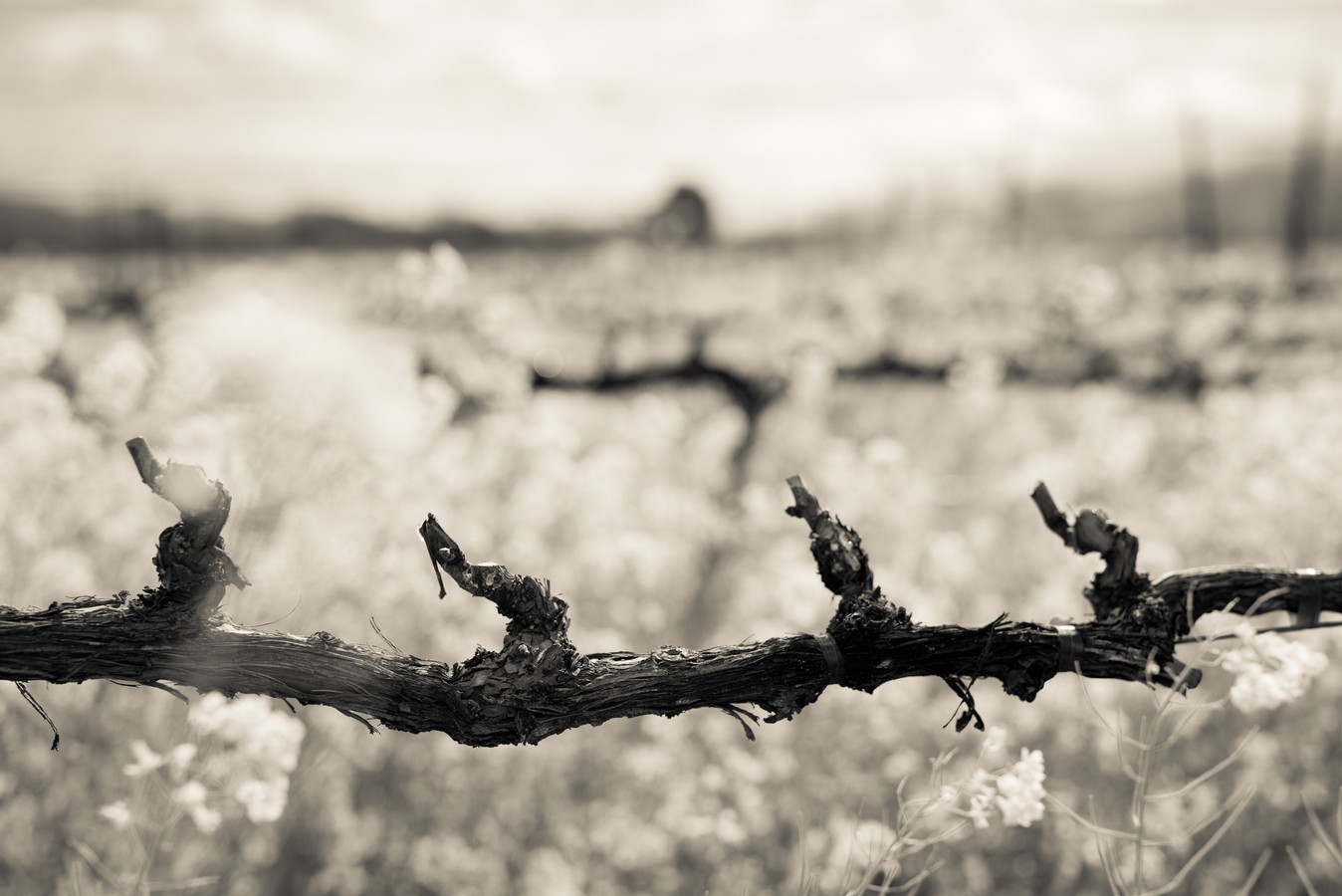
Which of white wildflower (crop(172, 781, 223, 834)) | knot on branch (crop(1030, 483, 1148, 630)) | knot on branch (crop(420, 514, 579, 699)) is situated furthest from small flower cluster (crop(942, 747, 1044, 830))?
white wildflower (crop(172, 781, 223, 834))

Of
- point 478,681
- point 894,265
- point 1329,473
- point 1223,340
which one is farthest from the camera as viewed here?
point 894,265

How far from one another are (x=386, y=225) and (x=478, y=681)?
3789cm

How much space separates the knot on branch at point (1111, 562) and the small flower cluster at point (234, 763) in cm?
180

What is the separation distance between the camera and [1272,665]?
212cm

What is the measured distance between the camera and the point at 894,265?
26.8 m

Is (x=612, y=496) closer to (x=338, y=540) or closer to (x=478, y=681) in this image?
(x=338, y=540)

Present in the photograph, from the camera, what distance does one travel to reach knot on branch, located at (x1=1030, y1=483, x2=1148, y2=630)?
Result: 6.82 feet

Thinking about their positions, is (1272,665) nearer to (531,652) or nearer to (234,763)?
(531,652)

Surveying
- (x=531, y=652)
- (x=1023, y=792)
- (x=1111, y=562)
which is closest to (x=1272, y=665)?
(x=1111, y=562)

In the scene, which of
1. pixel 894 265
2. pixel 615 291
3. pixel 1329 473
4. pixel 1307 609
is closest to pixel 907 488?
pixel 1329 473

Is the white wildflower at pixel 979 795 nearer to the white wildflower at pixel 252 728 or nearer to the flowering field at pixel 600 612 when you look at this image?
the flowering field at pixel 600 612

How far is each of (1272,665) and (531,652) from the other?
1.46m

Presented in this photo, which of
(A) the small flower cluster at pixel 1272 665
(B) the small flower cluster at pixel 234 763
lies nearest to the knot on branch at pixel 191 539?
(B) the small flower cluster at pixel 234 763

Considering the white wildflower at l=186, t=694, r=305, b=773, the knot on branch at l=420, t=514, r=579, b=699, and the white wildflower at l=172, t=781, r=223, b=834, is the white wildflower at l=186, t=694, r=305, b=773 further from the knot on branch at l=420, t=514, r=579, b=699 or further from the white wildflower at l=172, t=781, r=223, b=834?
the knot on branch at l=420, t=514, r=579, b=699
